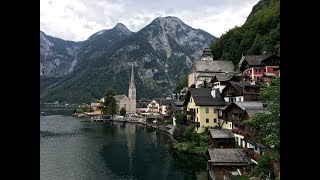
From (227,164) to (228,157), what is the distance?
0.79 metres

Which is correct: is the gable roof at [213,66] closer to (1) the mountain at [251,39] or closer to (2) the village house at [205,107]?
(1) the mountain at [251,39]

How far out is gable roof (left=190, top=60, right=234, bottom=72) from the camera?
5819 centimetres

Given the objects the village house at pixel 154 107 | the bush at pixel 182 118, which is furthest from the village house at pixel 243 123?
the village house at pixel 154 107

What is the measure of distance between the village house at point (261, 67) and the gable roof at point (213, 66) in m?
13.4

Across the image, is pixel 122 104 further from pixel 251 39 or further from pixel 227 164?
pixel 227 164

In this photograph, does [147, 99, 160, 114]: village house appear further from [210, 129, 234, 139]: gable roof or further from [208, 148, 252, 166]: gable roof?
[208, 148, 252, 166]: gable roof

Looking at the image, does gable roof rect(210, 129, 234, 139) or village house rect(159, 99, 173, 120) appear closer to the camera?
gable roof rect(210, 129, 234, 139)

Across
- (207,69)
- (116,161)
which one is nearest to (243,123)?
(116,161)

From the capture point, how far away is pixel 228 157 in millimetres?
24391

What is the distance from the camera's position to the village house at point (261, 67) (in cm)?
4169

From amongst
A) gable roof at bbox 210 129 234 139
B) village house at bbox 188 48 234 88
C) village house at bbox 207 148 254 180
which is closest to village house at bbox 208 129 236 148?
gable roof at bbox 210 129 234 139
